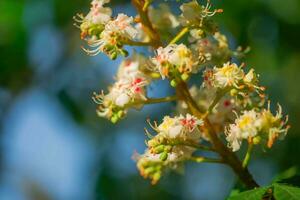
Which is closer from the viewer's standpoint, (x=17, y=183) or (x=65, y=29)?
(x=65, y=29)

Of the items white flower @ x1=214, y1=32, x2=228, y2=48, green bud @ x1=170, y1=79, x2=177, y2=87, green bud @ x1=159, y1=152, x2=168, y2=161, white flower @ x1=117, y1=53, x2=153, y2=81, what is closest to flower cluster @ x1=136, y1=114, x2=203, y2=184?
green bud @ x1=159, y1=152, x2=168, y2=161

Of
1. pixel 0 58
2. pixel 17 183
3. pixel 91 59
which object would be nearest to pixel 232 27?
pixel 0 58

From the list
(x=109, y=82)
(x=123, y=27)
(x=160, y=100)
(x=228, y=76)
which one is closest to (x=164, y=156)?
(x=160, y=100)

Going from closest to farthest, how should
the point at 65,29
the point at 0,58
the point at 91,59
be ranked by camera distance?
1. the point at 0,58
2. the point at 65,29
3. the point at 91,59

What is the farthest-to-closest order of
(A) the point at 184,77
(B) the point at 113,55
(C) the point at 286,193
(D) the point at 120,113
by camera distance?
(D) the point at 120,113, (B) the point at 113,55, (A) the point at 184,77, (C) the point at 286,193

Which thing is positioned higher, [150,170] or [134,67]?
[134,67]

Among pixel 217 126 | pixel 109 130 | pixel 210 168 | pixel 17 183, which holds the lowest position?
pixel 17 183

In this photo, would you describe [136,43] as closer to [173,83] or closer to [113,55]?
[113,55]

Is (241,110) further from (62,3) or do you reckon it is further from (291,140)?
(62,3)
